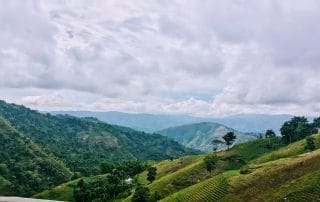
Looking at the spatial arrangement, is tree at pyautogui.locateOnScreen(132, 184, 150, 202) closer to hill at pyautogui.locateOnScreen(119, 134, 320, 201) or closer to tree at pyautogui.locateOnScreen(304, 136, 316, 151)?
hill at pyautogui.locateOnScreen(119, 134, 320, 201)

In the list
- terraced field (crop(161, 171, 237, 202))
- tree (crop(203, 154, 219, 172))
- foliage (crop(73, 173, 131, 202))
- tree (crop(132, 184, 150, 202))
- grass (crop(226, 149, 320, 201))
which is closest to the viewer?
grass (crop(226, 149, 320, 201))

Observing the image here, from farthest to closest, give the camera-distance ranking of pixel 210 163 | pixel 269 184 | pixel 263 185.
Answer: pixel 210 163, pixel 263 185, pixel 269 184

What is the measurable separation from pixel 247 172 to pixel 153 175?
193ft

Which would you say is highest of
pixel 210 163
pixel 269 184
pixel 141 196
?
pixel 210 163

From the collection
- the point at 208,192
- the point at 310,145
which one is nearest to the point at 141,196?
the point at 208,192

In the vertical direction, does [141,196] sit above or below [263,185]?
below

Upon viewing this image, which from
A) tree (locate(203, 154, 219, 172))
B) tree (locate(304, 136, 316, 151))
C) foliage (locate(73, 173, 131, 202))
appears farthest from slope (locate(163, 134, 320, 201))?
foliage (locate(73, 173, 131, 202))

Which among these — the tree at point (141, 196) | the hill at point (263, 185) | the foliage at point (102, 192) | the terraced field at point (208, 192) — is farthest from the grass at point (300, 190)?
the foliage at point (102, 192)

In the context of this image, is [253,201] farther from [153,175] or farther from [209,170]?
[153,175]

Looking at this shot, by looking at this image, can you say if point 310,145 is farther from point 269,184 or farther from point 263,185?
point 263,185

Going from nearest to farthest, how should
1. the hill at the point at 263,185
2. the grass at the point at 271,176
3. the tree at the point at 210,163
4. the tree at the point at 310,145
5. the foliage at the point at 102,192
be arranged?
the hill at the point at 263,185
the grass at the point at 271,176
the tree at the point at 310,145
the tree at the point at 210,163
the foliage at the point at 102,192

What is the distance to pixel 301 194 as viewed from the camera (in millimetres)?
112312

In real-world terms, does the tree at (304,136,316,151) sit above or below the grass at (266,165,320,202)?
above

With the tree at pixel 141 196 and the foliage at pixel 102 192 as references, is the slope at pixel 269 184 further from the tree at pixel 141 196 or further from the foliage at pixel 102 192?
the foliage at pixel 102 192
